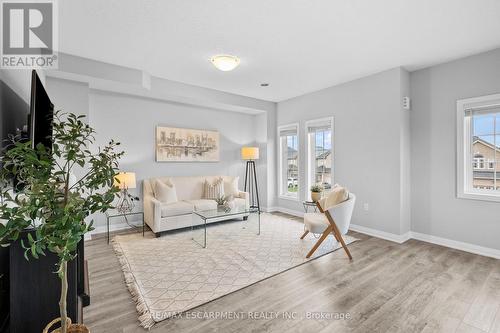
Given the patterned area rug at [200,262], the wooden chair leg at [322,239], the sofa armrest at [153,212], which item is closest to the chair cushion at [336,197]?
the wooden chair leg at [322,239]

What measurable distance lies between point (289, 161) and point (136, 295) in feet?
14.3

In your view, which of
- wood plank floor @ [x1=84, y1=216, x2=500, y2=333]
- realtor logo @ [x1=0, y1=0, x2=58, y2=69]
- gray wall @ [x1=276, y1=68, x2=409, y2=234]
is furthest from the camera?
gray wall @ [x1=276, y1=68, x2=409, y2=234]

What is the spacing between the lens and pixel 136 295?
2.27 m

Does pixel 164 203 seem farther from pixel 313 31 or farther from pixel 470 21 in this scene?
pixel 470 21

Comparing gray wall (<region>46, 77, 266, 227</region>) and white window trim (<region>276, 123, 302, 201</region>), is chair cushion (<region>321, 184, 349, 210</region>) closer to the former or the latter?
white window trim (<region>276, 123, 302, 201</region>)

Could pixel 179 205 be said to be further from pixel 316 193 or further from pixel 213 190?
pixel 316 193

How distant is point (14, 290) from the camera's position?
1.45 metres

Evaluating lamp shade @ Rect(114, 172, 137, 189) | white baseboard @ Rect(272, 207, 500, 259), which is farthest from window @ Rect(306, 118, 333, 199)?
lamp shade @ Rect(114, 172, 137, 189)

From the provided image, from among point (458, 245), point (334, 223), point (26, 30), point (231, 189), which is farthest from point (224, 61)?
point (458, 245)

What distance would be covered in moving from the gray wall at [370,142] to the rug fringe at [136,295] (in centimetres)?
358

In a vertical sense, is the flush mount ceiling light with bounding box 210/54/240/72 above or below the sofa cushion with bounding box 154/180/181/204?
above

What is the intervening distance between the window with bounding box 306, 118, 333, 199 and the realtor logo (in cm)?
431

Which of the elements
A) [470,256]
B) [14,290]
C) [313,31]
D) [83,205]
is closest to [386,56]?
[313,31]

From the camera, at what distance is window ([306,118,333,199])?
489 centimetres
